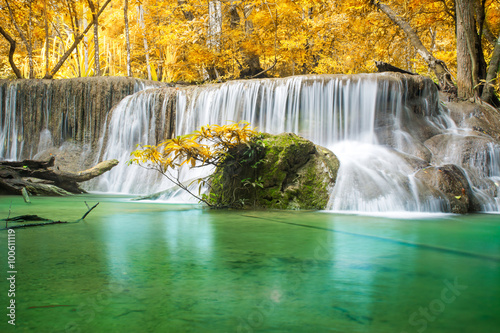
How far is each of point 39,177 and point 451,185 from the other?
270 inches

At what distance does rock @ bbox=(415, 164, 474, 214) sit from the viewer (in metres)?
5.20

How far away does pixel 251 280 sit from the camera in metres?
1.74

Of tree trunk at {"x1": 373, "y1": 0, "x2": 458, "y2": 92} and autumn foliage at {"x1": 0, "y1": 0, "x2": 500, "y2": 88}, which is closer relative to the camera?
tree trunk at {"x1": 373, "y1": 0, "x2": 458, "y2": 92}

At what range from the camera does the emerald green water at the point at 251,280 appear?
1.28m

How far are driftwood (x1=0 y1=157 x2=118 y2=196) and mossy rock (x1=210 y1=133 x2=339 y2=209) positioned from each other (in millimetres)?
3040

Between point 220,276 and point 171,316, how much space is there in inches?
20.5

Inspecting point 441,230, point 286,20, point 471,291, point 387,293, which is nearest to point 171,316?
point 387,293

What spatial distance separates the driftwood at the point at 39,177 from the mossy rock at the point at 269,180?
304 cm

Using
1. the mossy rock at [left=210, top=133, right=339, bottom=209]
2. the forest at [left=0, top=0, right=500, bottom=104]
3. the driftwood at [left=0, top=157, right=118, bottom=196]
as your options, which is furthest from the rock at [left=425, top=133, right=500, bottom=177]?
the driftwood at [left=0, top=157, right=118, bottom=196]

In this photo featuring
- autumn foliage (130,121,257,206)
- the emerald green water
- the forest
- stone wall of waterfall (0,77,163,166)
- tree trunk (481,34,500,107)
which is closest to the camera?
the emerald green water

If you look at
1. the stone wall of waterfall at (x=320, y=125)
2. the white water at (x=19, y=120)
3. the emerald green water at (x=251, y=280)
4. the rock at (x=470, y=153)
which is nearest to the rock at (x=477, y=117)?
the stone wall of waterfall at (x=320, y=125)

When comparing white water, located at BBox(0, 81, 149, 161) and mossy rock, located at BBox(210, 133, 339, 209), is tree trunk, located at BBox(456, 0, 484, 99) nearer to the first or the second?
mossy rock, located at BBox(210, 133, 339, 209)

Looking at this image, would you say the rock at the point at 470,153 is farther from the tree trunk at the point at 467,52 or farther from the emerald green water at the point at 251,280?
the emerald green water at the point at 251,280

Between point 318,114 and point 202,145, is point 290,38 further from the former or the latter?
point 202,145
